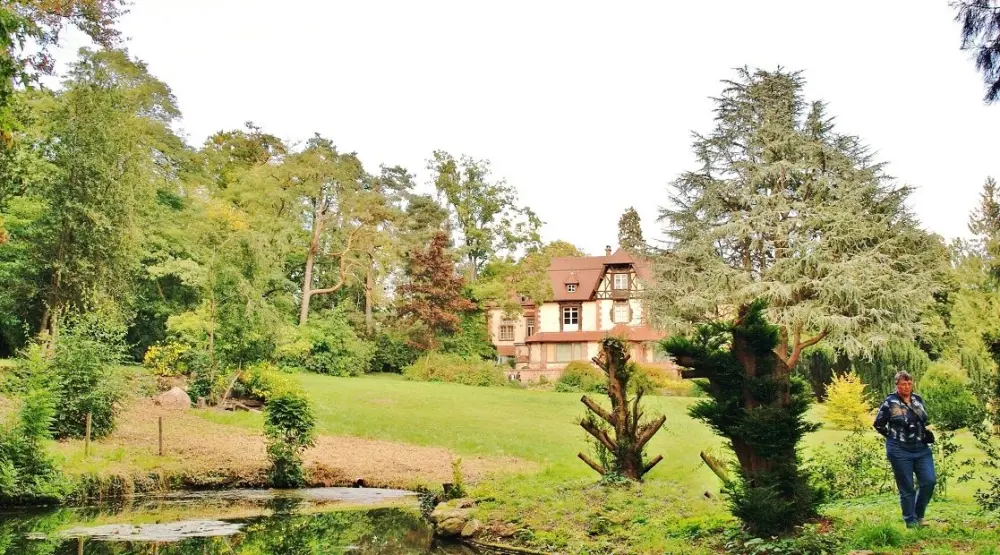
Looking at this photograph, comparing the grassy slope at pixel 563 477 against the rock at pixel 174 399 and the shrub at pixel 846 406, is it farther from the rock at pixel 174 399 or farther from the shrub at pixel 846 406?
the rock at pixel 174 399

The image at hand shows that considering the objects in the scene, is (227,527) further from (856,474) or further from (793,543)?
(856,474)

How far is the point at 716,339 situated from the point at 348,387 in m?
27.0

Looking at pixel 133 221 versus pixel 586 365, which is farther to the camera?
pixel 586 365

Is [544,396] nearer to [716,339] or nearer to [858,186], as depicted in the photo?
[858,186]

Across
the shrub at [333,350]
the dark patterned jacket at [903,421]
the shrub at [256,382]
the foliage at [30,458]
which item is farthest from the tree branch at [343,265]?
the dark patterned jacket at [903,421]

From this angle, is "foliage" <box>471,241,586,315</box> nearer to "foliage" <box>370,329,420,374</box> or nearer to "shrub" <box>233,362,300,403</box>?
Answer: "foliage" <box>370,329,420,374</box>

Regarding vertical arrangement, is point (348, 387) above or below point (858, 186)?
below

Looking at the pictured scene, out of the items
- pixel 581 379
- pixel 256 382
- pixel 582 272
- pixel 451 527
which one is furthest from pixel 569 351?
pixel 451 527

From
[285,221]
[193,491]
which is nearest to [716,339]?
[193,491]

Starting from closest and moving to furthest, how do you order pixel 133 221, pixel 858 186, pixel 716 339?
pixel 716 339 < pixel 133 221 < pixel 858 186

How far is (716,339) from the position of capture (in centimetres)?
920

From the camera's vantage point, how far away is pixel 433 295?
1766 inches

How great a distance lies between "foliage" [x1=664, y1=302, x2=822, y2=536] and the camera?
27.5ft

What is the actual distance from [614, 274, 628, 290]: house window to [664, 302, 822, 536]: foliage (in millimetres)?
44944
